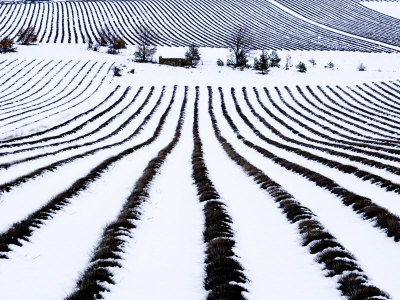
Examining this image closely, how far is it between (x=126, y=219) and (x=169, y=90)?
4994 centimetres

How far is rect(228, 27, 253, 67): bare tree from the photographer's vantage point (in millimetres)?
76750

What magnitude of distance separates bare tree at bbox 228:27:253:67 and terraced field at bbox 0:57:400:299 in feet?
160

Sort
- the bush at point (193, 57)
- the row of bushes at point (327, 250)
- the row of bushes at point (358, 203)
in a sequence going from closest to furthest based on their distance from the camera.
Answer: the row of bushes at point (327, 250)
the row of bushes at point (358, 203)
the bush at point (193, 57)

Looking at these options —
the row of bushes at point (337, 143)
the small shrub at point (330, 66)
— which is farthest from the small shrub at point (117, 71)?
the small shrub at point (330, 66)

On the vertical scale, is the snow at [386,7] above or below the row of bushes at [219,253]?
above

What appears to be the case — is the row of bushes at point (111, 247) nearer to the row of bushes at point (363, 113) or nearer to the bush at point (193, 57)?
the row of bushes at point (363, 113)

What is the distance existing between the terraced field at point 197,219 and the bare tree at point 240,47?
48731mm

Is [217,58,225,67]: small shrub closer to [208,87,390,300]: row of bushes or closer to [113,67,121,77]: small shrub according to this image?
[113,67,121,77]: small shrub

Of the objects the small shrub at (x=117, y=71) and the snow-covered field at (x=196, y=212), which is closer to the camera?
the snow-covered field at (x=196, y=212)

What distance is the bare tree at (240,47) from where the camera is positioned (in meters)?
76.8

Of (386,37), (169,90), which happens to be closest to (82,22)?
(169,90)

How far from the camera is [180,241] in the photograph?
9.15 m

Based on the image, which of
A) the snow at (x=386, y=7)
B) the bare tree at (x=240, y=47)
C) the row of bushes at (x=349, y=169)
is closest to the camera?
the row of bushes at (x=349, y=169)

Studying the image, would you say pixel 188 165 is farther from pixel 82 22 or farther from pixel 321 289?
pixel 82 22
